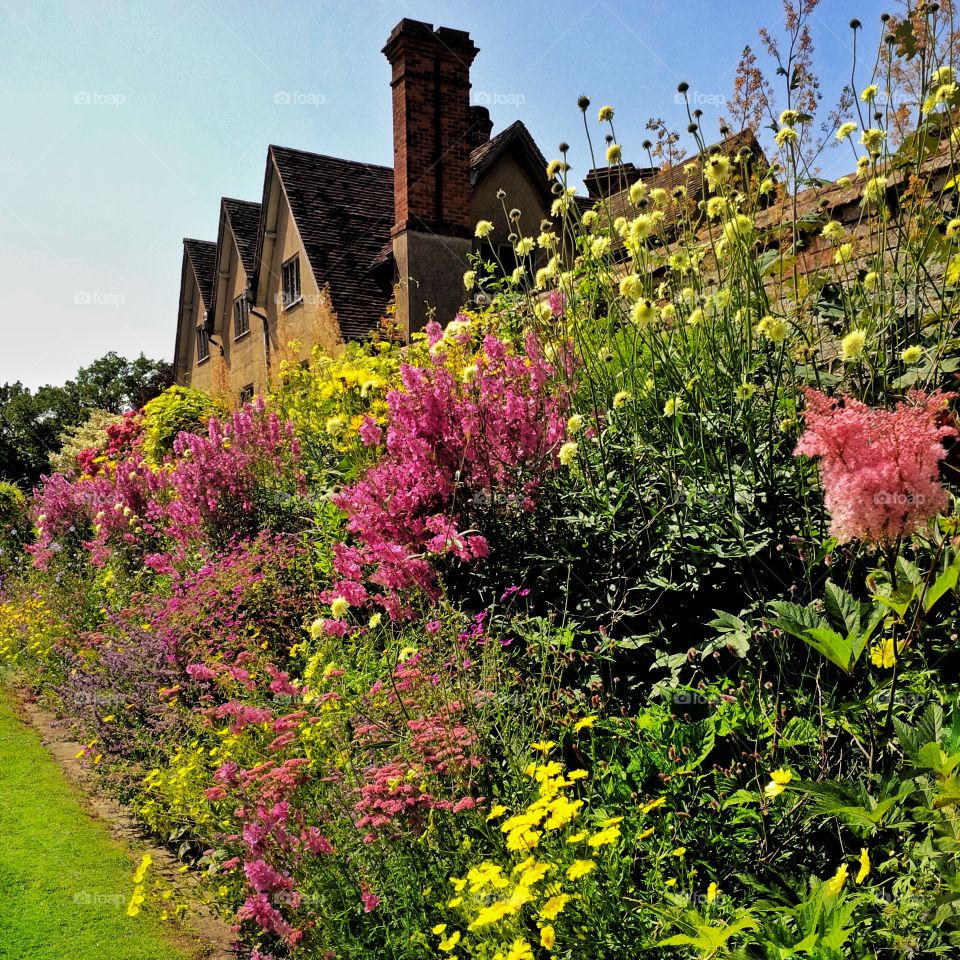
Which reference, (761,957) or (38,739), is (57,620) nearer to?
(38,739)

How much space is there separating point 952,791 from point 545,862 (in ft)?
3.44

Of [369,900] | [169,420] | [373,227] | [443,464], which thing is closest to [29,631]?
[443,464]

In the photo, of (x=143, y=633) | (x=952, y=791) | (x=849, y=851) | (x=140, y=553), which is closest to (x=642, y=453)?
(x=849, y=851)

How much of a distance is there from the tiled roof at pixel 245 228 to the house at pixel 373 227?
4 cm

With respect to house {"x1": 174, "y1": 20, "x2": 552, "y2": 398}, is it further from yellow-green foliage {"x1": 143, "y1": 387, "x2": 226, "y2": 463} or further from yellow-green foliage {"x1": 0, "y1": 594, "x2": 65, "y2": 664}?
yellow-green foliage {"x1": 0, "y1": 594, "x2": 65, "y2": 664}

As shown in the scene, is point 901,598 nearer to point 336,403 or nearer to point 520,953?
point 520,953

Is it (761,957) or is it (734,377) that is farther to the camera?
(734,377)

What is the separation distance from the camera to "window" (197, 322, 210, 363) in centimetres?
2606

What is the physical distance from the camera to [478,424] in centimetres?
414

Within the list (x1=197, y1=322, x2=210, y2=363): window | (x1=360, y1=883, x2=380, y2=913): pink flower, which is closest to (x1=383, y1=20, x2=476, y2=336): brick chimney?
(x1=360, y1=883, x2=380, y2=913): pink flower

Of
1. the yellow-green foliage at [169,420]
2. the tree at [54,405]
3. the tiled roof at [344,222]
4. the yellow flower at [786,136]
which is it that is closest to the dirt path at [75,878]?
the yellow flower at [786,136]

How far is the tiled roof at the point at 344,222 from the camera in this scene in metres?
17.0

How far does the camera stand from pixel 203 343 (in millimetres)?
26781

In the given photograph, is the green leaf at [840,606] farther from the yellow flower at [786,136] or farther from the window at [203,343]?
the window at [203,343]
